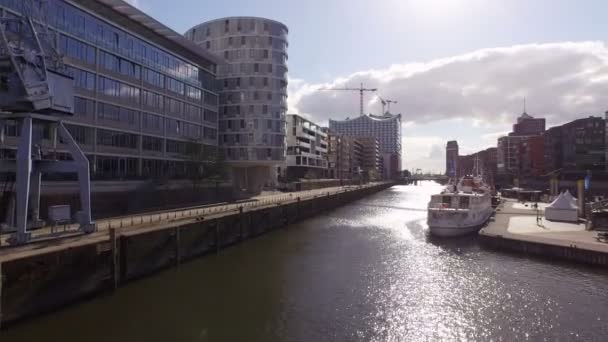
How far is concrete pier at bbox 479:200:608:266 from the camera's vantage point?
32531 millimetres

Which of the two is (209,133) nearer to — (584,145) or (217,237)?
(217,237)

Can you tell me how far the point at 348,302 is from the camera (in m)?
25.0

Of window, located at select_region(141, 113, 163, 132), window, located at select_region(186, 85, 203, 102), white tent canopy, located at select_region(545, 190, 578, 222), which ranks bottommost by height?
white tent canopy, located at select_region(545, 190, 578, 222)

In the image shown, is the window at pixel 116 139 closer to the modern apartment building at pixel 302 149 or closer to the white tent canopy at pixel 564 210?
the white tent canopy at pixel 564 210

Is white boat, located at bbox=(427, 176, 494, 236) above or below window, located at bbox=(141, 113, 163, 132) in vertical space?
below

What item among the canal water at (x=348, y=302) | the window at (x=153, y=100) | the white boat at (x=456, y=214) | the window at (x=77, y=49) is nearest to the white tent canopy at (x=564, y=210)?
the white boat at (x=456, y=214)

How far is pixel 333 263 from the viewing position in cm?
3569

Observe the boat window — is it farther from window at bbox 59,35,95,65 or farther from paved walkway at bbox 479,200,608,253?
window at bbox 59,35,95,65

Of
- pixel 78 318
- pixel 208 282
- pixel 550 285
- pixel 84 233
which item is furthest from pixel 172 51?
pixel 550 285

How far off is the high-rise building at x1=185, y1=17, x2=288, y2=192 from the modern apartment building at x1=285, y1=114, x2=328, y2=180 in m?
Result: 34.7

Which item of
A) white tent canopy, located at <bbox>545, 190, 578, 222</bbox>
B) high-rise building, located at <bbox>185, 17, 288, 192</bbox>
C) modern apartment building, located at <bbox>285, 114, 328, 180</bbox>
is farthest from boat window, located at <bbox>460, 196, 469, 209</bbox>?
modern apartment building, located at <bbox>285, 114, 328, 180</bbox>

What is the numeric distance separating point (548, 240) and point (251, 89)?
241ft

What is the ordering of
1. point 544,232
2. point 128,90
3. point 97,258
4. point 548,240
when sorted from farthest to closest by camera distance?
point 128,90 < point 544,232 < point 548,240 < point 97,258

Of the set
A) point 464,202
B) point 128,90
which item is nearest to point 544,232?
point 464,202
